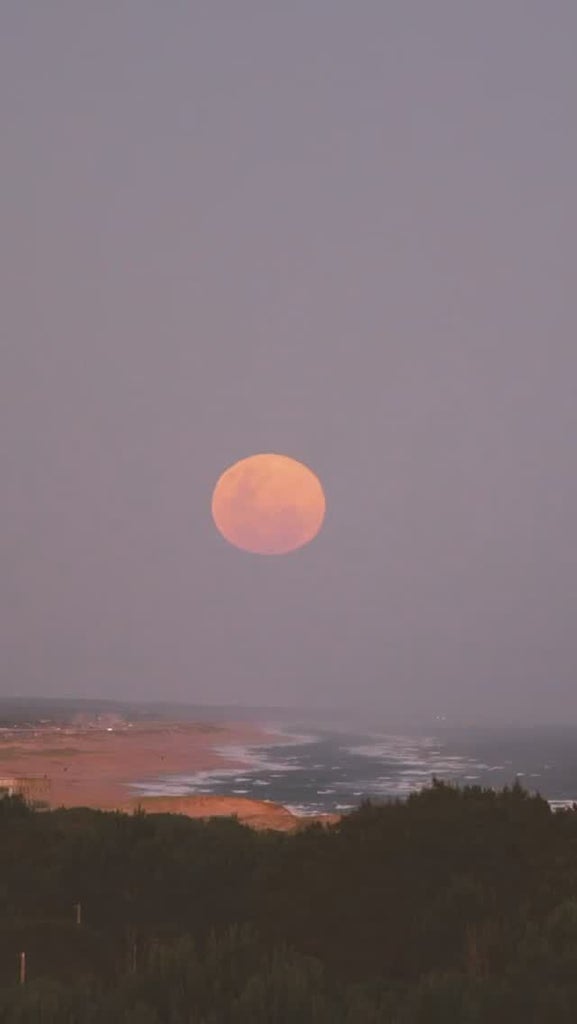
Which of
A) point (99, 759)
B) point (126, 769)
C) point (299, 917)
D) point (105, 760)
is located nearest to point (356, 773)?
point (126, 769)

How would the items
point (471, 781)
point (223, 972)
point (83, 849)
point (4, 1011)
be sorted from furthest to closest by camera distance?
point (471, 781), point (83, 849), point (223, 972), point (4, 1011)

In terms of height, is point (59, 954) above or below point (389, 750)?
above

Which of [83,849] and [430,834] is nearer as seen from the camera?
[430,834]

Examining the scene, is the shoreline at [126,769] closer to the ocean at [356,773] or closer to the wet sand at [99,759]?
the wet sand at [99,759]

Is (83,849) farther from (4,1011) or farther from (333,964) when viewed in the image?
(4,1011)

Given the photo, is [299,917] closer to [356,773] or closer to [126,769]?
[126,769]

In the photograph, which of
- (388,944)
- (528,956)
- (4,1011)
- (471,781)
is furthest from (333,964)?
(471,781)

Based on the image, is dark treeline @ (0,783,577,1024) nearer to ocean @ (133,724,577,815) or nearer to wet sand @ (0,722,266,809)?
wet sand @ (0,722,266,809)

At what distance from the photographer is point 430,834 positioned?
15555 millimetres

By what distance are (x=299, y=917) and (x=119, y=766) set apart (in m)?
72.2

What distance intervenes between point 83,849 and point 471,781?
6923 centimetres

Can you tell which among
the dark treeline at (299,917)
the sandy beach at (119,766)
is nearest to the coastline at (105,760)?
the sandy beach at (119,766)

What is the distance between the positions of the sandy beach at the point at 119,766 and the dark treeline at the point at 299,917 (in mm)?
15242

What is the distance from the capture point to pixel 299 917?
13383 mm
